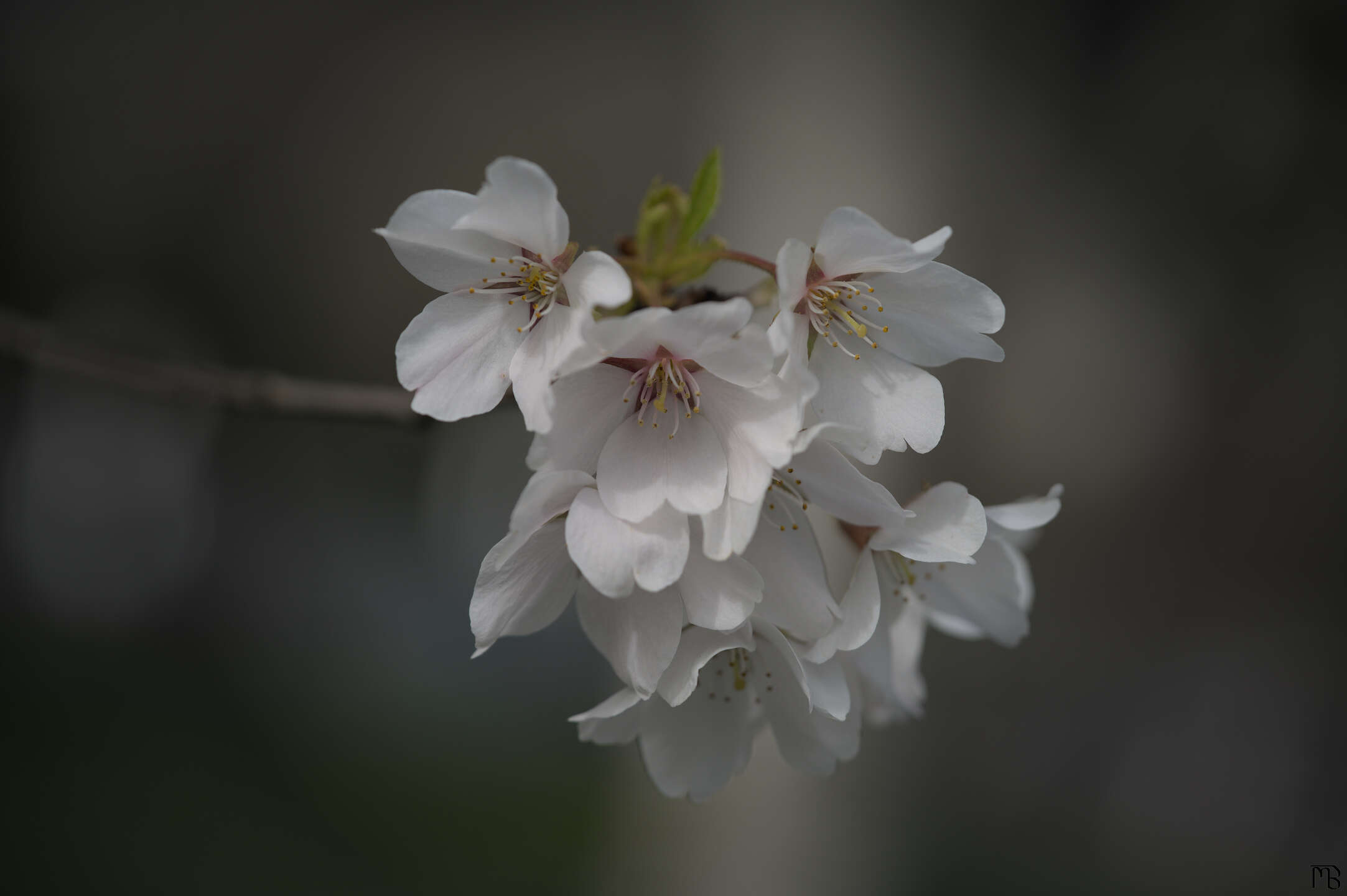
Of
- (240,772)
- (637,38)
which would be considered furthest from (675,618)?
(637,38)

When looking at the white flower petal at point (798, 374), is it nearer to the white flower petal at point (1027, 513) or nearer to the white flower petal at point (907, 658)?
the white flower petal at point (1027, 513)

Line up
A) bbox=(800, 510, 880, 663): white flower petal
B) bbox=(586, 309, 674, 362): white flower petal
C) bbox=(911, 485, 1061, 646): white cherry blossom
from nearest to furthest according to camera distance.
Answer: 1. bbox=(586, 309, 674, 362): white flower petal
2. bbox=(800, 510, 880, 663): white flower petal
3. bbox=(911, 485, 1061, 646): white cherry blossom

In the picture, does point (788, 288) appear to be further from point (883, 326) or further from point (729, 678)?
point (729, 678)

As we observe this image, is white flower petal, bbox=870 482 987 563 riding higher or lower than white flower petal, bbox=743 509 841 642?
higher

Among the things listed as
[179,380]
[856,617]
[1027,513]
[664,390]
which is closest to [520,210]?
[664,390]

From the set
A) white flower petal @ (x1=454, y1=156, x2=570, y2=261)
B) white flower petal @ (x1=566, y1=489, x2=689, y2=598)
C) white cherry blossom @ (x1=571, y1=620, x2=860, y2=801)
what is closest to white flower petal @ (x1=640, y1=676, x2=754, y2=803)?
white cherry blossom @ (x1=571, y1=620, x2=860, y2=801)

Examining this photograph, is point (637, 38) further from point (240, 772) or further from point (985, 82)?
point (240, 772)

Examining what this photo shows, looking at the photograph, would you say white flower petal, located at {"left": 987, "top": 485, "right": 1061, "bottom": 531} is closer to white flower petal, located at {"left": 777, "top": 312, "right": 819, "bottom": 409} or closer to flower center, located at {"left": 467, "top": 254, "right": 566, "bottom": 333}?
white flower petal, located at {"left": 777, "top": 312, "right": 819, "bottom": 409}
